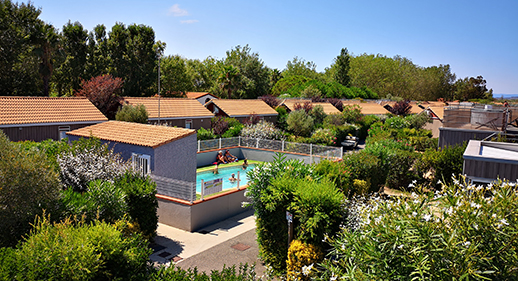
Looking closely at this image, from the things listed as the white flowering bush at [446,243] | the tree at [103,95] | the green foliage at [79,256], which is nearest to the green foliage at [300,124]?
the tree at [103,95]

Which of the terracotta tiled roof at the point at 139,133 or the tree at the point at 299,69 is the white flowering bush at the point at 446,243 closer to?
the terracotta tiled roof at the point at 139,133

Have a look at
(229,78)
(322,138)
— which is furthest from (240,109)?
(229,78)

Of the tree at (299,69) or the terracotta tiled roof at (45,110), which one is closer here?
the terracotta tiled roof at (45,110)

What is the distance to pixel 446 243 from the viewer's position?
4.75 meters

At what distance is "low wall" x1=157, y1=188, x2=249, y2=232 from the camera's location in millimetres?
13633

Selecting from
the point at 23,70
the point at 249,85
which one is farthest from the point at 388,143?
the point at 249,85

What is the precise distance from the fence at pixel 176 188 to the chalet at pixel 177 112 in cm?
1486

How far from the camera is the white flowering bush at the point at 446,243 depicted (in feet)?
15.5

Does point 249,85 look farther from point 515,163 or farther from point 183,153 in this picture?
point 515,163

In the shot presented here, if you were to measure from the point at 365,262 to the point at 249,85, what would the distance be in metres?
60.9

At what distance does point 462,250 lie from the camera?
4.66 m

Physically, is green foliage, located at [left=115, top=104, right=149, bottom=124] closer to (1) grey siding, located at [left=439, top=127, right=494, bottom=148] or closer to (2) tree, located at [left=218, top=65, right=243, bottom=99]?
(1) grey siding, located at [left=439, top=127, right=494, bottom=148]

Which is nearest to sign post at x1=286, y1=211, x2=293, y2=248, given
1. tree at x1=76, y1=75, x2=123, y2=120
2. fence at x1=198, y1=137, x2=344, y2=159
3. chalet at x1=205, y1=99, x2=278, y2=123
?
fence at x1=198, y1=137, x2=344, y2=159

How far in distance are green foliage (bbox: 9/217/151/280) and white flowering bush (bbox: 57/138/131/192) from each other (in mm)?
5344
